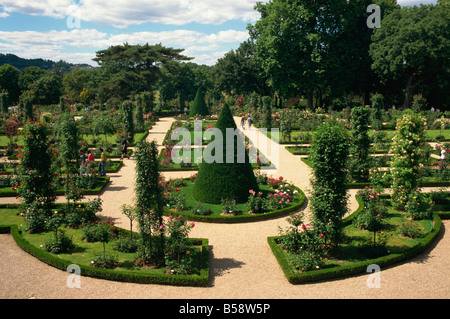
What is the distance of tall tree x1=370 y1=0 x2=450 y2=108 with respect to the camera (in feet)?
129

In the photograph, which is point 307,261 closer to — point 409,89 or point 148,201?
point 148,201

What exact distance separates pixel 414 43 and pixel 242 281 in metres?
38.9

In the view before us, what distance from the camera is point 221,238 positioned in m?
12.6

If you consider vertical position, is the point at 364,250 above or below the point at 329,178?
below

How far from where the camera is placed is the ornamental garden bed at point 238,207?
45.4 ft

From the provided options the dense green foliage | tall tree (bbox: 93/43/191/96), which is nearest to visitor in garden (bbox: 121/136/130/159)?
the dense green foliage

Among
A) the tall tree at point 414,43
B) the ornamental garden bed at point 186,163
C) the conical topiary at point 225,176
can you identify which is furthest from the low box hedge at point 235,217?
the tall tree at point 414,43

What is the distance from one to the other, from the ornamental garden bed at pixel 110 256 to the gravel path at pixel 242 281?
0.18m

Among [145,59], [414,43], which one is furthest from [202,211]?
[145,59]

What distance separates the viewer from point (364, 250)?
11.3 m

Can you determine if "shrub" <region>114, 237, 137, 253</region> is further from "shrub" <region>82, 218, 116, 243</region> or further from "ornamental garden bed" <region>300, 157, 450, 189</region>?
"ornamental garden bed" <region>300, 157, 450, 189</region>

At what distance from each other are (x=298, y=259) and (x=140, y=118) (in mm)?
27530

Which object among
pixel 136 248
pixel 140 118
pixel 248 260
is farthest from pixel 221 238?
pixel 140 118
